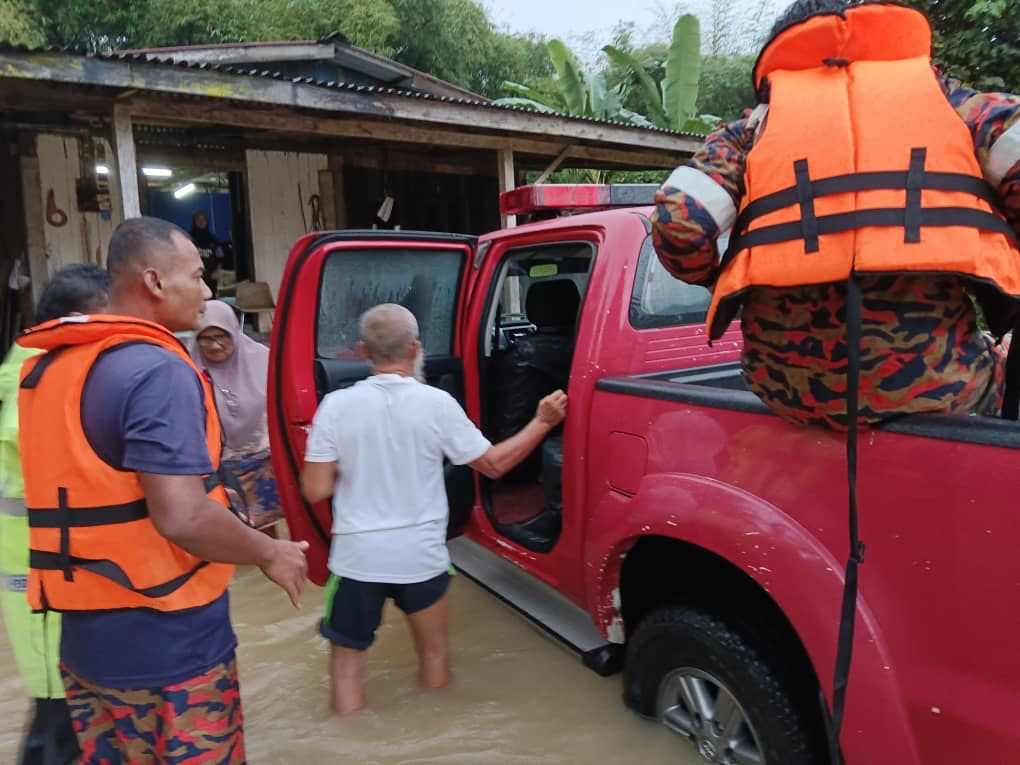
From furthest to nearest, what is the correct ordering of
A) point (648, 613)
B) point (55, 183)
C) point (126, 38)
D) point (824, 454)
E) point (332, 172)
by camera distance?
point (126, 38), point (332, 172), point (55, 183), point (648, 613), point (824, 454)

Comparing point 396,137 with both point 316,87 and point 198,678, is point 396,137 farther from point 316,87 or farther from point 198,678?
point 198,678

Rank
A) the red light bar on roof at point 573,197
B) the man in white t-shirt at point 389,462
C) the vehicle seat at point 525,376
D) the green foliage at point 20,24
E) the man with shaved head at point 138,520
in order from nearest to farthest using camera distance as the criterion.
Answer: the man with shaved head at point 138,520
the man in white t-shirt at point 389,462
the red light bar on roof at point 573,197
the vehicle seat at point 525,376
the green foliage at point 20,24

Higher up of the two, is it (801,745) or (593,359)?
(593,359)

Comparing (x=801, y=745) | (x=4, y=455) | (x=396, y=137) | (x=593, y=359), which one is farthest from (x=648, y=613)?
(x=396, y=137)

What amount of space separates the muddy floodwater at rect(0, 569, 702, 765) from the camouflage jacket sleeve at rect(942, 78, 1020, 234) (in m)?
1.85

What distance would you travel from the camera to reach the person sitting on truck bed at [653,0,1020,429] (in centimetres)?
139

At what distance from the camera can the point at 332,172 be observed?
10031mm

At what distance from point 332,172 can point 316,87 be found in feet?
11.8

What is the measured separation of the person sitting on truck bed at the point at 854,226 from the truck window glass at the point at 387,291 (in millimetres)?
1774

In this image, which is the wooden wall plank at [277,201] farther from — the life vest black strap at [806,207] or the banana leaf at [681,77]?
the life vest black strap at [806,207]

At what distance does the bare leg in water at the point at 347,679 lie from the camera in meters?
2.77

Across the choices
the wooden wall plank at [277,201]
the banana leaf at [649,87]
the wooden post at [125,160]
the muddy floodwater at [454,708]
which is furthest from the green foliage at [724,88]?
the muddy floodwater at [454,708]

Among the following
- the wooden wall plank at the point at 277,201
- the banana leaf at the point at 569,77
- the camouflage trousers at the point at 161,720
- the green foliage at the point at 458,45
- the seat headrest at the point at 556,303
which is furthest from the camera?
the green foliage at the point at 458,45

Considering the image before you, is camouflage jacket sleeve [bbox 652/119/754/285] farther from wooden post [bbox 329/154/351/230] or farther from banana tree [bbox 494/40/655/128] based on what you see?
banana tree [bbox 494/40/655/128]
